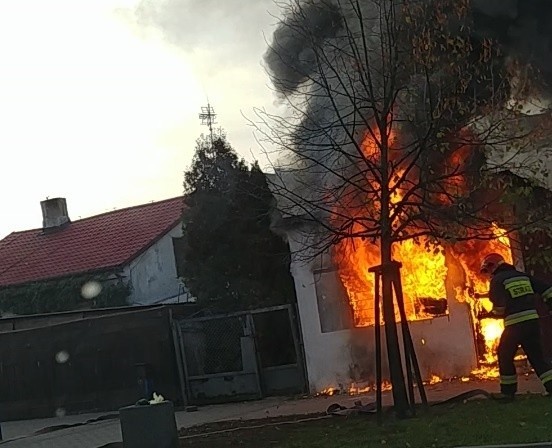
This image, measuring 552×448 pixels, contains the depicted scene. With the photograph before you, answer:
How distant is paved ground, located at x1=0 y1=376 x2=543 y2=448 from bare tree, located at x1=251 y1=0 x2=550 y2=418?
2.11m

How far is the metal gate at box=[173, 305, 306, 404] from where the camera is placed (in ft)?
49.1

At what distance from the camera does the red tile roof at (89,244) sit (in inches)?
1079

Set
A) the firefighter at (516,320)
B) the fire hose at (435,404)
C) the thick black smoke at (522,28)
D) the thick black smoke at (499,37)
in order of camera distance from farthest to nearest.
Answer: the thick black smoke at (522,28) < the thick black smoke at (499,37) < the fire hose at (435,404) < the firefighter at (516,320)

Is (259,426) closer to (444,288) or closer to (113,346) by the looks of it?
(444,288)

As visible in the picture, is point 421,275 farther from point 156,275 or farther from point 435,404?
point 156,275

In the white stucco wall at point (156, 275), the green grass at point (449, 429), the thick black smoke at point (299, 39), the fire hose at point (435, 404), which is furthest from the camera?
the white stucco wall at point (156, 275)

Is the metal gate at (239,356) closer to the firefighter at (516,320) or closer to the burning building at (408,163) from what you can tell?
the burning building at (408,163)

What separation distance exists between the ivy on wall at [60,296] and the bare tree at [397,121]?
14.8 m

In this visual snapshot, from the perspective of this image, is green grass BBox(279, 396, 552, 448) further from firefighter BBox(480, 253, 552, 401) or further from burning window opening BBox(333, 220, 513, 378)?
burning window opening BBox(333, 220, 513, 378)

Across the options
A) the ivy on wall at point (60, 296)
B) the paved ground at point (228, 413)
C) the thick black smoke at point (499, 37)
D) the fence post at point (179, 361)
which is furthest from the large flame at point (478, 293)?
the ivy on wall at point (60, 296)

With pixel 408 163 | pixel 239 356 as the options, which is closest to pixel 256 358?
pixel 239 356

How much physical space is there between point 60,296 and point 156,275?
10.2 ft

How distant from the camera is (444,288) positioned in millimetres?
13352

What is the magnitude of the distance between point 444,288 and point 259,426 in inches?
173
